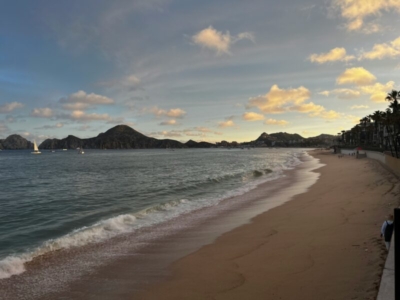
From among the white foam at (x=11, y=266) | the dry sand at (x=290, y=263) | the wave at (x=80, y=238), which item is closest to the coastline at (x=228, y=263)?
the dry sand at (x=290, y=263)

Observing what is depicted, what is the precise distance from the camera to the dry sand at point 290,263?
5975 mm

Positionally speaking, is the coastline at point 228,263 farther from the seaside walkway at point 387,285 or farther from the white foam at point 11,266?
the seaside walkway at point 387,285

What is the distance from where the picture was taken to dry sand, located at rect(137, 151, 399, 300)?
235 inches

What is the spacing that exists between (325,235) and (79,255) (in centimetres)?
777

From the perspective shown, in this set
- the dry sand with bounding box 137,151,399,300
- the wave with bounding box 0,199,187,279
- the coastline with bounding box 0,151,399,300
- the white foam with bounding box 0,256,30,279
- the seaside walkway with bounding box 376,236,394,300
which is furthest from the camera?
the wave with bounding box 0,199,187,279

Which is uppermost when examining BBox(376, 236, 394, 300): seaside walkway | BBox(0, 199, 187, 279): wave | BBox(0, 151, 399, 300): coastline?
BBox(376, 236, 394, 300): seaside walkway

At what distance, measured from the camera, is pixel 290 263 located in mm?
7508

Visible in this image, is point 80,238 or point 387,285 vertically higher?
point 387,285

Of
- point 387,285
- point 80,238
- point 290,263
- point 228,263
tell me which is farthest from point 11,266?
point 387,285

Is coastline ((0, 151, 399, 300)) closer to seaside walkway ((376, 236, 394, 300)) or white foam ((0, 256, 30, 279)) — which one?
white foam ((0, 256, 30, 279))

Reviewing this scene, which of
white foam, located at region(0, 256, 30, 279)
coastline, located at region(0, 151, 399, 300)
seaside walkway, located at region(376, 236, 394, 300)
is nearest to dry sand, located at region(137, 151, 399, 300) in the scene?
coastline, located at region(0, 151, 399, 300)

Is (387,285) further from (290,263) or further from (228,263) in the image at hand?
(228,263)

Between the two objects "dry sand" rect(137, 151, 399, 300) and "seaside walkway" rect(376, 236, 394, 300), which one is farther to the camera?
"dry sand" rect(137, 151, 399, 300)

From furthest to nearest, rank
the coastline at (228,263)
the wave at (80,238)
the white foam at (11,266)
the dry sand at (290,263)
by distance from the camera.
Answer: the wave at (80,238), the white foam at (11,266), the coastline at (228,263), the dry sand at (290,263)
